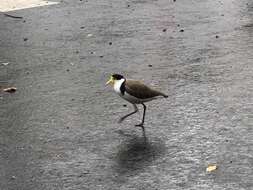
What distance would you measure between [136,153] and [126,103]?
1634 mm

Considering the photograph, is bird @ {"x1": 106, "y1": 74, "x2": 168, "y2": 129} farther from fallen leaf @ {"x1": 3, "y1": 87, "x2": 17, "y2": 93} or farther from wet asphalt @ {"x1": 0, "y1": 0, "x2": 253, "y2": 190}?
fallen leaf @ {"x1": 3, "y1": 87, "x2": 17, "y2": 93}

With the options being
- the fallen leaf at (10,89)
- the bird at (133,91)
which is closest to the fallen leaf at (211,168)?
the bird at (133,91)

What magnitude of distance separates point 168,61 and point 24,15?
468 centimetres

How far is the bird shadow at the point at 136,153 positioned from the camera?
6.38m

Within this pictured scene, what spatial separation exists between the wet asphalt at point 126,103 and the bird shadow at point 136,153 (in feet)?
0.03

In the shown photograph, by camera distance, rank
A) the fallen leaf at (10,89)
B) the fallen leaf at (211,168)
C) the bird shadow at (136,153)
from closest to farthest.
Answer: the fallen leaf at (211,168) → the bird shadow at (136,153) → the fallen leaf at (10,89)

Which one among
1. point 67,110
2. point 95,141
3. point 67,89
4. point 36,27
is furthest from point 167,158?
point 36,27

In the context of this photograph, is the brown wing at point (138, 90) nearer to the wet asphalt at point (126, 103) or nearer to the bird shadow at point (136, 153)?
the wet asphalt at point (126, 103)

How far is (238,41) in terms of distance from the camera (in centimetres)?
1095

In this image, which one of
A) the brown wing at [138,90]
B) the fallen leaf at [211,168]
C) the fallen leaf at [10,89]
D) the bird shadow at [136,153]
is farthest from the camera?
the fallen leaf at [10,89]

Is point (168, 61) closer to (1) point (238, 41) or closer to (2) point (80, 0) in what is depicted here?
(1) point (238, 41)

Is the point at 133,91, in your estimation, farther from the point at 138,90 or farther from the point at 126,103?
the point at 126,103

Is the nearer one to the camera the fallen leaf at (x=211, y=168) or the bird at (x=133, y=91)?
the fallen leaf at (x=211, y=168)

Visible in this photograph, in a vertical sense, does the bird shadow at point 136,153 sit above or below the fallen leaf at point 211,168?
below
